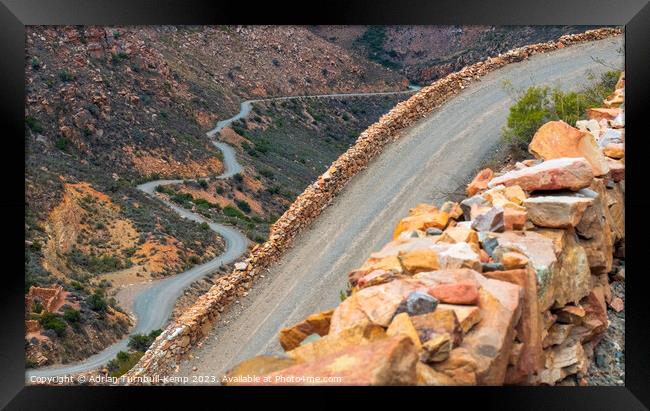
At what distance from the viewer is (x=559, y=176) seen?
8.42 meters

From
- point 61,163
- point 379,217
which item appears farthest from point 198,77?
point 379,217

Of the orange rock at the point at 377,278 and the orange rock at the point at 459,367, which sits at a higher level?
the orange rock at the point at 377,278

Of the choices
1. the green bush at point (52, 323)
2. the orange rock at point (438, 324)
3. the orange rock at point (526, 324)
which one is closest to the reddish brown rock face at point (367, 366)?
the orange rock at point (438, 324)

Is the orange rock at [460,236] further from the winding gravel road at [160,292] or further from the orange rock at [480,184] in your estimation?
the winding gravel road at [160,292]

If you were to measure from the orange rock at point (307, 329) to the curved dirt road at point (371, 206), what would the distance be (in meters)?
2.23

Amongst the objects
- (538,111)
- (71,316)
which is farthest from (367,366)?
(71,316)

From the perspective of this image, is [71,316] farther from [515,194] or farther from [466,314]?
[466,314]

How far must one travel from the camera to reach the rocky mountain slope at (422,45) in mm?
61581

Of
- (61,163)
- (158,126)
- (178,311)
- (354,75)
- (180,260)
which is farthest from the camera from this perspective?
(354,75)
